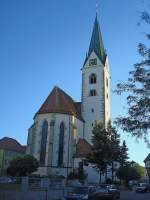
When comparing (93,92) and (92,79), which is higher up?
(92,79)

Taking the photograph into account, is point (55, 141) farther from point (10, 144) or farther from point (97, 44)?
point (10, 144)

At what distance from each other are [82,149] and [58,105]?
28.7 ft

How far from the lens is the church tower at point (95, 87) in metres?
59.3

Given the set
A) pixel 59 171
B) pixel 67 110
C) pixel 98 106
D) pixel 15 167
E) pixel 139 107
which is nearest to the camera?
pixel 139 107

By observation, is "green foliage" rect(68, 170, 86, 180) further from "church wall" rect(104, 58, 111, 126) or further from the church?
"church wall" rect(104, 58, 111, 126)

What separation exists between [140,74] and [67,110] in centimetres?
4138

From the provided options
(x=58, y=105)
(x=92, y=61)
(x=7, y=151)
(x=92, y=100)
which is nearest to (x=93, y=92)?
(x=92, y=100)

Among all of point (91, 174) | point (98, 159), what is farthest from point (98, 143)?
point (91, 174)

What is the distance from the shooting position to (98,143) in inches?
1820

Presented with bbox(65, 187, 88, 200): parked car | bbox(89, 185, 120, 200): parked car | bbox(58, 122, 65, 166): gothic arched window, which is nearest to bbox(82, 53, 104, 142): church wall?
bbox(58, 122, 65, 166): gothic arched window

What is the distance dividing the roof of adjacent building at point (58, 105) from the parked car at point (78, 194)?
2847 cm

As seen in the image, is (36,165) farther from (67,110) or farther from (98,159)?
(67,110)

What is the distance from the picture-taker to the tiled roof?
52.1 metres

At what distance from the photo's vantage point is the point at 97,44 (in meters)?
66.0
